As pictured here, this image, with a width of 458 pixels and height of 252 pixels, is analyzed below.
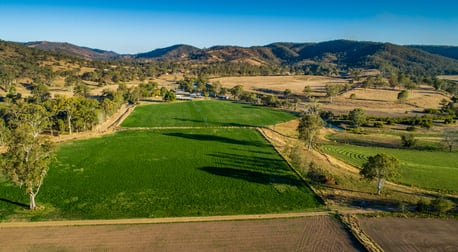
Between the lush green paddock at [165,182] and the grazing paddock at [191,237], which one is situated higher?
the lush green paddock at [165,182]

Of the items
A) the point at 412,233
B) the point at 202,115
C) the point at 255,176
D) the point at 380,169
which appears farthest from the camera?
the point at 202,115

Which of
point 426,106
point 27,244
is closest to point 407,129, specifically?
point 426,106

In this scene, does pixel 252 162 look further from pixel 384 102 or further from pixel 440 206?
pixel 384 102

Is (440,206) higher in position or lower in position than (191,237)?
higher

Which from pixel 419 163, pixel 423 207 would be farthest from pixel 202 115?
pixel 423 207

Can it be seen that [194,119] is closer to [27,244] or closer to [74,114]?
→ [74,114]

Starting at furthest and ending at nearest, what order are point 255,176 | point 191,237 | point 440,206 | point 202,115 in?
point 202,115
point 255,176
point 440,206
point 191,237

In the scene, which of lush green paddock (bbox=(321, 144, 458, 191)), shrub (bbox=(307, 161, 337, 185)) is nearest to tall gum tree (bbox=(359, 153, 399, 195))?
shrub (bbox=(307, 161, 337, 185))

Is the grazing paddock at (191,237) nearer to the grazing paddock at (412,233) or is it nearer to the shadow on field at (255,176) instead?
the grazing paddock at (412,233)

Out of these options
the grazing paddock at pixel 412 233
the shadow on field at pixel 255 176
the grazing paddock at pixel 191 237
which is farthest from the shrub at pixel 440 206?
the shadow on field at pixel 255 176
